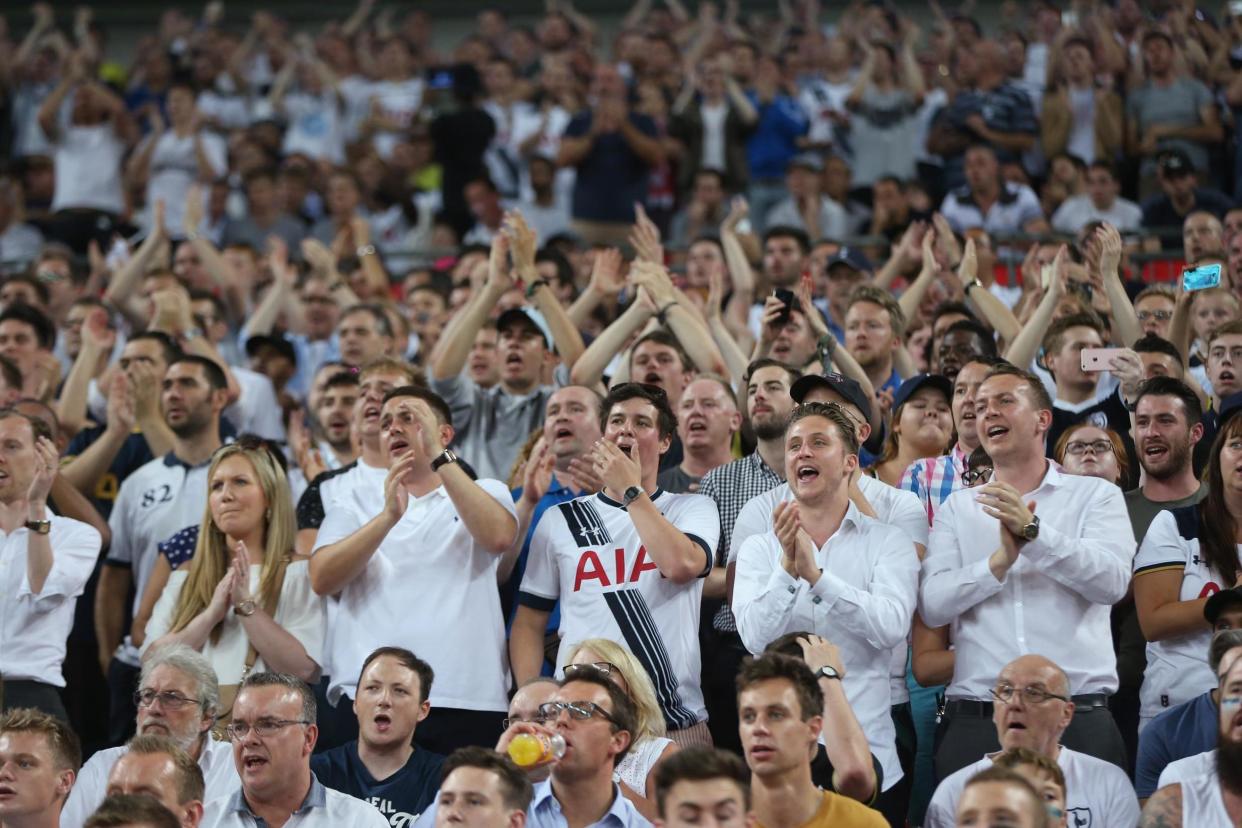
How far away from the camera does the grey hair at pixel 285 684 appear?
5.96m

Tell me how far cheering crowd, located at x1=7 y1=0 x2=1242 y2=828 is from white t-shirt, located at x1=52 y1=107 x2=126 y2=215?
1.88 m

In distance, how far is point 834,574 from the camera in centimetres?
588

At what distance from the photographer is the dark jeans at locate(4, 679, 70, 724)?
22.5 feet

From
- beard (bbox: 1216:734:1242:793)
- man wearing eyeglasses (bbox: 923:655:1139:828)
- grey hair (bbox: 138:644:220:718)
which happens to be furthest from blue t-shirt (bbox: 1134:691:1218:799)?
grey hair (bbox: 138:644:220:718)

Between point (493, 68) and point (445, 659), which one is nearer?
point (445, 659)

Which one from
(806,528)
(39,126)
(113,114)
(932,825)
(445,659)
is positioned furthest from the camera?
(39,126)

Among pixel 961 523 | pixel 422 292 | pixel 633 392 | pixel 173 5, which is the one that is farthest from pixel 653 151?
pixel 173 5

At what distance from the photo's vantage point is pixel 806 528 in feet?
19.8

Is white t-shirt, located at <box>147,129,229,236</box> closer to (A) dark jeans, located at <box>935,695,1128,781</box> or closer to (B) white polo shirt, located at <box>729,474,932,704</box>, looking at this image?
(B) white polo shirt, located at <box>729,474,932,704</box>

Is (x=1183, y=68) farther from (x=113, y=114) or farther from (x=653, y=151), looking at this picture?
(x=113, y=114)

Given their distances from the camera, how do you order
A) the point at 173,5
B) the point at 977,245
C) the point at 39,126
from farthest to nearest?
the point at 173,5
the point at 39,126
the point at 977,245

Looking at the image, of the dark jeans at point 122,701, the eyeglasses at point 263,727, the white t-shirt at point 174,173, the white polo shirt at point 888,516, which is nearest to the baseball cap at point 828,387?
the white polo shirt at point 888,516

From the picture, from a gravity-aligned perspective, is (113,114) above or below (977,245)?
above

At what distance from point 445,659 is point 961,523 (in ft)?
6.71
